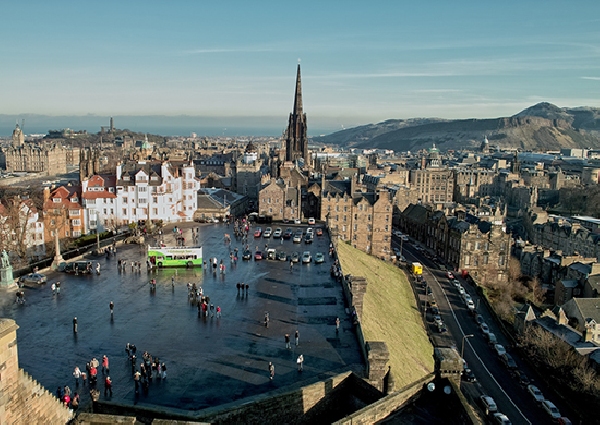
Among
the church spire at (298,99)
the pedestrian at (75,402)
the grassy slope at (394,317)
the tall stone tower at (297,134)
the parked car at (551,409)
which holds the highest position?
the church spire at (298,99)

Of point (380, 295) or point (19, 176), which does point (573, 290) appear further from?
point (19, 176)

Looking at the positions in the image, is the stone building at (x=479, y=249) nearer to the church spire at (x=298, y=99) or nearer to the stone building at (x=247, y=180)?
the stone building at (x=247, y=180)

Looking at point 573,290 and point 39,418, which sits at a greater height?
point 39,418

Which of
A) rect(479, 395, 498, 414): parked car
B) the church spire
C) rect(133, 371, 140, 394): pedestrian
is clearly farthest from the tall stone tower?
rect(133, 371, 140, 394): pedestrian

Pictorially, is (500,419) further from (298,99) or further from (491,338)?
(298,99)

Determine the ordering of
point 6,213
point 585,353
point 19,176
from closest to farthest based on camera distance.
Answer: point 585,353
point 6,213
point 19,176

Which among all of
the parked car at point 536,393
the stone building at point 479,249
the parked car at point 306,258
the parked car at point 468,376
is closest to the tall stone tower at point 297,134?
the stone building at point 479,249

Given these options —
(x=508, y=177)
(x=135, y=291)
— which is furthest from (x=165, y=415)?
(x=508, y=177)
